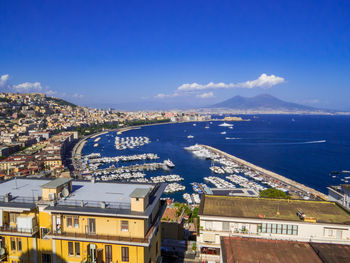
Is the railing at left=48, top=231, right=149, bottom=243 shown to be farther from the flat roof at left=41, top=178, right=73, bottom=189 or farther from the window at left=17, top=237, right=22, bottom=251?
the flat roof at left=41, top=178, right=73, bottom=189

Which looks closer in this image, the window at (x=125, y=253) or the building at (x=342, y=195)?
the window at (x=125, y=253)

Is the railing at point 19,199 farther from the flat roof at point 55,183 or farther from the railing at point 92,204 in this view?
the railing at point 92,204

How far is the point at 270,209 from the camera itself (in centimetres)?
900

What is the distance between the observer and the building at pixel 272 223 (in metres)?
7.93

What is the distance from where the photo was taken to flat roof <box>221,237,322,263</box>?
6020mm

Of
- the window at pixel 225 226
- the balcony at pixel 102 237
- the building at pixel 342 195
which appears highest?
the balcony at pixel 102 237

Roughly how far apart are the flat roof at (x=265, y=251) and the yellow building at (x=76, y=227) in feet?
6.57

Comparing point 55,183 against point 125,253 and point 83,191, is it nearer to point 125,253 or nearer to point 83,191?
point 83,191

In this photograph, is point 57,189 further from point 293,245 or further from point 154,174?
point 154,174

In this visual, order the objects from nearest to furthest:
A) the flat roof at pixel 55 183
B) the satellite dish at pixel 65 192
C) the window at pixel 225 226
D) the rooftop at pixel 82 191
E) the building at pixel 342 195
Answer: the rooftop at pixel 82 191 < the flat roof at pixel 55 183 < the satellite dish at pixel 65 192 < the window at pixel 225 226 < the building at pixel 342 195

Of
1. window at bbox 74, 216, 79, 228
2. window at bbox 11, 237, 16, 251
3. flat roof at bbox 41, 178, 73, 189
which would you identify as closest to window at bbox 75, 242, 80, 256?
window at bbox 74, 216, 79, 228

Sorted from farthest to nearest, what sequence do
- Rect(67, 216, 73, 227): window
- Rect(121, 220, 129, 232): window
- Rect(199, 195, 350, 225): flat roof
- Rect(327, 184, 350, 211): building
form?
Rect(327, 184, 350, 211): building → Rect(199, 195, 350, 225): flat roof → Rect(67, 216, 73, 227): window → Rect(121, 220, 129, 232): window

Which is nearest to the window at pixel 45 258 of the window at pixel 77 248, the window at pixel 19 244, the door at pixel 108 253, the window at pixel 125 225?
the window at pixel 19 244

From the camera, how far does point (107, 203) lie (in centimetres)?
630
